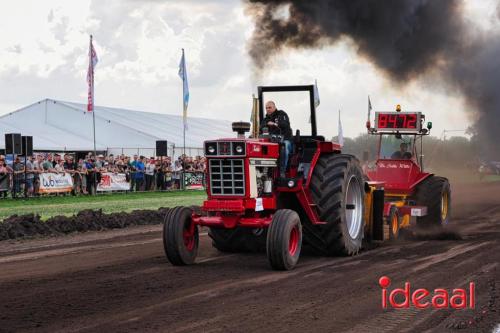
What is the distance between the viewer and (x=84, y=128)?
3678 centimetres

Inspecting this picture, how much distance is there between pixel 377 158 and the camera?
1466 centimetres

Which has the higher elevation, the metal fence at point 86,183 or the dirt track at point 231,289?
the metal fence at point 86,183

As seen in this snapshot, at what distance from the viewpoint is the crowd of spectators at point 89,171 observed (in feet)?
74.5

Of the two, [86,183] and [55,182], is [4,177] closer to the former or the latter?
[55,182]

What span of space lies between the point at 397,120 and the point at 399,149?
581 mm

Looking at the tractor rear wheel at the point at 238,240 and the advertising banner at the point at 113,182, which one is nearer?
the tractor rear wheel at the point at 238,240

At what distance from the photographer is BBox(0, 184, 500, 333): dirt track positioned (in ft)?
19.6

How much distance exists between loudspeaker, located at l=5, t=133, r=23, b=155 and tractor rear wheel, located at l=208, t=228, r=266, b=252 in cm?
1389

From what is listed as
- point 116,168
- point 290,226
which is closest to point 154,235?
point 290,226

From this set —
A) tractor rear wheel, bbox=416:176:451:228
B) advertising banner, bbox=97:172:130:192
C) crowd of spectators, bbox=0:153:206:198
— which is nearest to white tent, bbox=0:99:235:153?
crowd of spectators, bbox=0:153:206:198

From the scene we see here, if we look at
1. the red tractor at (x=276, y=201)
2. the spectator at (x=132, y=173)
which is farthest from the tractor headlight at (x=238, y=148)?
the spectator at (x=132, y=173)

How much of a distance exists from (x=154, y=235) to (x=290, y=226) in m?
5.57

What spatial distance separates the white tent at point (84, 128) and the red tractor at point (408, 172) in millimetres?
19559

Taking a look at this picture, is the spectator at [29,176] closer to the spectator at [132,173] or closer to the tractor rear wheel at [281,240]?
the spectator at [132,173]
